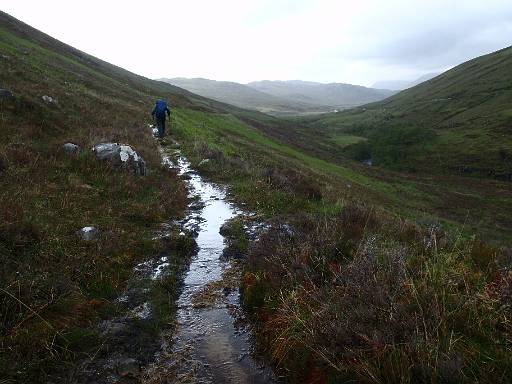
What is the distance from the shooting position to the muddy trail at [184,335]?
5754 millimetres

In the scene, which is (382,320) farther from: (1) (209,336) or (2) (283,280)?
(1) (209,336)

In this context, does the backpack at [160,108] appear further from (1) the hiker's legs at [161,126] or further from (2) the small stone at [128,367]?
(2) the small stone at [128,367]

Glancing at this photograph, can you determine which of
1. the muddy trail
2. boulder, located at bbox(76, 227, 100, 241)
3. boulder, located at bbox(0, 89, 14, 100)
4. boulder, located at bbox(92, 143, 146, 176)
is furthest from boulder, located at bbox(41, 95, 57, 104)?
the muddy trail

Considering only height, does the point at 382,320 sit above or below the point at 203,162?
below

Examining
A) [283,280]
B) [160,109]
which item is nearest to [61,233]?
[283,280]

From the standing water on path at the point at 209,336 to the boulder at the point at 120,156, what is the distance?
5899 mm

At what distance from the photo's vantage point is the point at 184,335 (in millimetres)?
6781

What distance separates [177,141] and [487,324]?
25219mm

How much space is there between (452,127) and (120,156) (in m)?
91.4

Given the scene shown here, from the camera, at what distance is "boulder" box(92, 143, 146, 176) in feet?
50.6

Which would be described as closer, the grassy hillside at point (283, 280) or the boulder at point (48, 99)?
the grassy hillside at point (283, 280)

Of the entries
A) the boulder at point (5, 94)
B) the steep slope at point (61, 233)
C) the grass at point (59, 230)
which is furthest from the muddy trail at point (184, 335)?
the boulder at point (5, 94)

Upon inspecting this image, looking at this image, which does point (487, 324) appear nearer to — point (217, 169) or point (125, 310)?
point (125, 310)

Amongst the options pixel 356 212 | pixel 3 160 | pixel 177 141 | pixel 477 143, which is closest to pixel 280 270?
pixel 356 212
